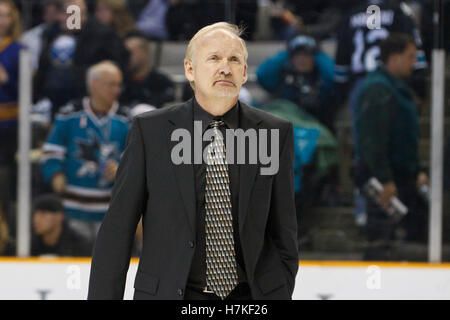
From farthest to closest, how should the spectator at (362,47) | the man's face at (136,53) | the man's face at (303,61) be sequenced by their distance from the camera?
1. the man's face at (136,53)
2. the man's face at (303,61)
3. the spectator at (362,47)

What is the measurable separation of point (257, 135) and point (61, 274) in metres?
2.67

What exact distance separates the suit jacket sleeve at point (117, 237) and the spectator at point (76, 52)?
3045mm

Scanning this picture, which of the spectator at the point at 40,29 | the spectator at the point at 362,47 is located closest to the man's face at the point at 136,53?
the spectator at the point at 40,29

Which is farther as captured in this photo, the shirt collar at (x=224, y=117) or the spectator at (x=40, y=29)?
the spectator at (x=40, y=29)

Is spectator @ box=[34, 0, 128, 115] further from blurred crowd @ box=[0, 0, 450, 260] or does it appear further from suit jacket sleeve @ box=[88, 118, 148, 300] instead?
suit jacket sleeve @ box=[88, 118, 148, 300]

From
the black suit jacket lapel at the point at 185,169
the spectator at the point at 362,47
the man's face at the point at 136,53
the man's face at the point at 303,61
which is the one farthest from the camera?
the man's face at the point at 136,53

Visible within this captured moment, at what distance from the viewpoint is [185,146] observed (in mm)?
1893

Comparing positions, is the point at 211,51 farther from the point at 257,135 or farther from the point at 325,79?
the point at 325,79

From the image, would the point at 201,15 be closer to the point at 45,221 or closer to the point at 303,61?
the point at 303,61

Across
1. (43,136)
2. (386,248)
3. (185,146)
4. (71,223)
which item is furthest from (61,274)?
(185,146)

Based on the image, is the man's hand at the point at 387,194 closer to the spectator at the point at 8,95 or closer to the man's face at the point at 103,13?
the man's face at the point at 103,13

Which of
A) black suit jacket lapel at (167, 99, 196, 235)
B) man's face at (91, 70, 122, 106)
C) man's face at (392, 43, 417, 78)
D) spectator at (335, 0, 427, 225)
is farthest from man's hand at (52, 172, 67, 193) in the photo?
black suit jacket lapel at (167, 99, 196, 235)

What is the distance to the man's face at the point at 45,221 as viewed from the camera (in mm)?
4820

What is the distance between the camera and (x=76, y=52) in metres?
4.80
